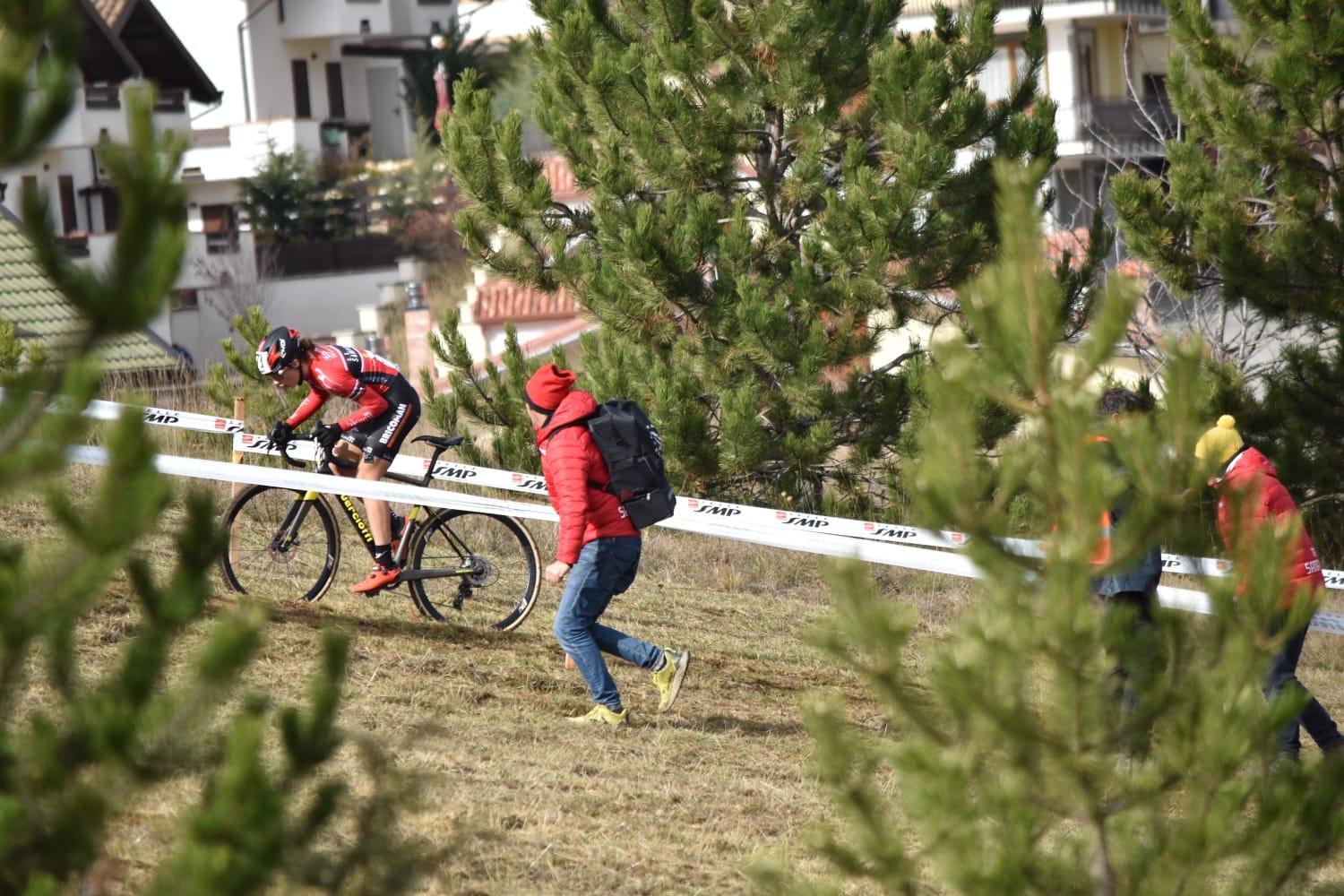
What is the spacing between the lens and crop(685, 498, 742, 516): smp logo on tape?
10373 millimetres

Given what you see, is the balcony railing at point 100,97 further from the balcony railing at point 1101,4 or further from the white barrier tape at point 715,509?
the white barrier tape at point 715,509

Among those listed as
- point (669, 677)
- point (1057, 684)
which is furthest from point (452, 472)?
point (1057, 684)

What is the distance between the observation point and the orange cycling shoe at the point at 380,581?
8984 mm

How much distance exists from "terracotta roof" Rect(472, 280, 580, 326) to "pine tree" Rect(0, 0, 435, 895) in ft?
93.2

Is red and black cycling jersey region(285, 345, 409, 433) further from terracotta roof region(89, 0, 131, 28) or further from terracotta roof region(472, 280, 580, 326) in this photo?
terracotta roof region(89, 0, 131, 28)

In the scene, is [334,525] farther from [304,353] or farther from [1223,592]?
[1223,592]

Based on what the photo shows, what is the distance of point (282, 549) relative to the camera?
9.23 metres

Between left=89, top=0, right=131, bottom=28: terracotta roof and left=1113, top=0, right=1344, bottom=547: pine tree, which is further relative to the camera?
left=89, top=0, right=131, bottom=28: terracotta roof

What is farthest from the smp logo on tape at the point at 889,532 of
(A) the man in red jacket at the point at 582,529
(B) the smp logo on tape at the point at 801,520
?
(A) the man in red jacket at the point at 582,529

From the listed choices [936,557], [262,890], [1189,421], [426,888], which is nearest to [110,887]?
[426,888]

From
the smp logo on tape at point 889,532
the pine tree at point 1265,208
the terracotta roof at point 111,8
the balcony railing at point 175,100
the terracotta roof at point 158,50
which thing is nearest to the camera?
the smp logo on tape at point 889,532

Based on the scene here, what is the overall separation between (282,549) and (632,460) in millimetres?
2963

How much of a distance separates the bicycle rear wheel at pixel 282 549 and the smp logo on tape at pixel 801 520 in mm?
2919

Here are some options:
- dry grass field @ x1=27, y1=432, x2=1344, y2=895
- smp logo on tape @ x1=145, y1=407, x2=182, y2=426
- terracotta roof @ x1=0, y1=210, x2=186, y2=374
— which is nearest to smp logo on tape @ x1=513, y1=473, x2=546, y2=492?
dry grass field @ x1=27, y1=432, x2=1344, y2=895
